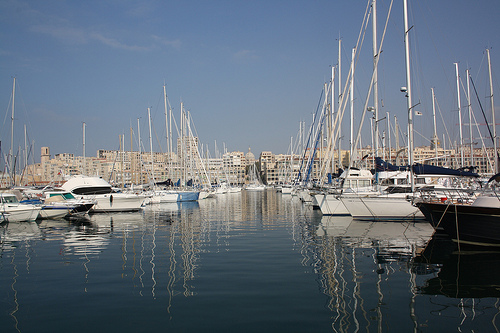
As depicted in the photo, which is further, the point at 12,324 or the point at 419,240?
the point at 419,240

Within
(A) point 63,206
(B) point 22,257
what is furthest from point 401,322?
(A) point 63,206

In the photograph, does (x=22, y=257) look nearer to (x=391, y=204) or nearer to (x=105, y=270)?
(x=105, y=270)

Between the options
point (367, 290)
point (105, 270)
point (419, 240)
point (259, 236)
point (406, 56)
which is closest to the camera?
point (367, 290)

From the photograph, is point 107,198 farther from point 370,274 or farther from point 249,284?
point 370,274

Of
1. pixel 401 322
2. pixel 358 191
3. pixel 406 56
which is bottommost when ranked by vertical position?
pixel 401 322

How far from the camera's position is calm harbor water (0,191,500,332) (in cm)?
755

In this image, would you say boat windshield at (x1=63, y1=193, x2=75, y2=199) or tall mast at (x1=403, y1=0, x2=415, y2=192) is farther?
boat windshield at (x1=63, y1=193, x2=75, y2=199)

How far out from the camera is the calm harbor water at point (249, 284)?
7.55 metres

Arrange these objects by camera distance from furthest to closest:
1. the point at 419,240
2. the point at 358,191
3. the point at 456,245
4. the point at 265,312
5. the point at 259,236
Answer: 1. the point at 358,191
2. the point at 259,236
3. the point at 419,240
4. the point at 456,245
5. the point at 265,312

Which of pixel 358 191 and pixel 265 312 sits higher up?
pixel 358 191

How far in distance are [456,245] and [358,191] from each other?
10471mm

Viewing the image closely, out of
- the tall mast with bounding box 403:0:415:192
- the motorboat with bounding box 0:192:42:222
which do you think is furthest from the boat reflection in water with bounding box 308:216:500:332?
the motorboat with bounding box 0:192:42:222

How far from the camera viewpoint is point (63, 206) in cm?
2838

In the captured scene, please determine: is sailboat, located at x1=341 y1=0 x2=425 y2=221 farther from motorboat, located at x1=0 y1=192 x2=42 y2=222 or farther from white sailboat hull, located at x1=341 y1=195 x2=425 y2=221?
motorboat, located at x1=0 y1=192 x2=42 y2=222
